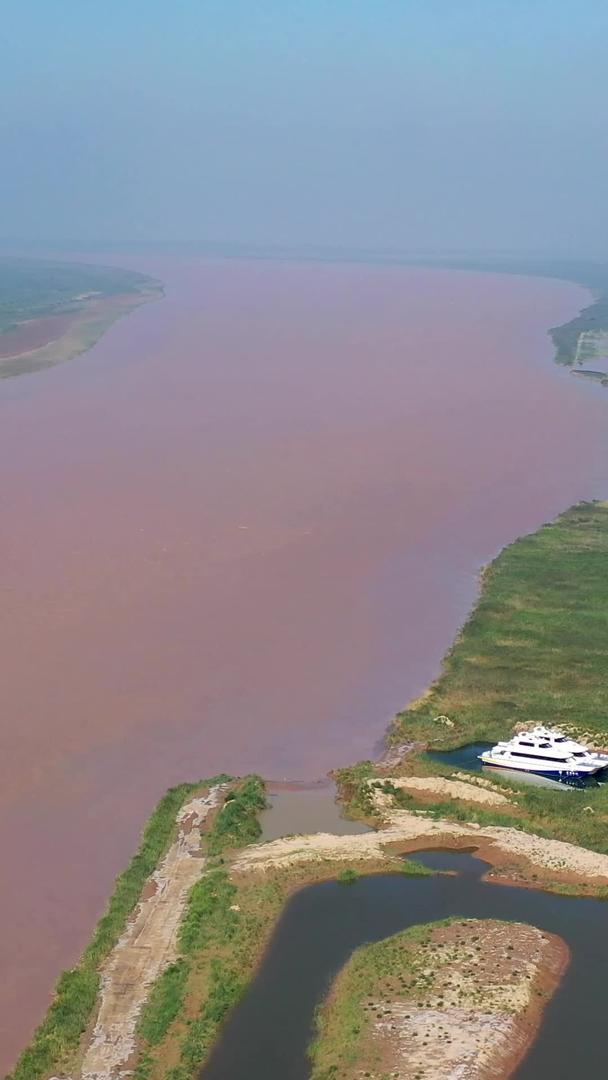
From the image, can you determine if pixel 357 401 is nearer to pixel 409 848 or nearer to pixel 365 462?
pixel 365 462

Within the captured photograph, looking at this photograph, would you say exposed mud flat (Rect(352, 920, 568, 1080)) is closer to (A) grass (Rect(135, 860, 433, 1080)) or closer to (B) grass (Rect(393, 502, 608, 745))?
(A) grass (Rect(135, 860, 433, 1080))

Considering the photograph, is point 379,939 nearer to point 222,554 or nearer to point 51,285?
point 222,554

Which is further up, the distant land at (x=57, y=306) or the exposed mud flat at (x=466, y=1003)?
the distant land at (x=57, y=306)

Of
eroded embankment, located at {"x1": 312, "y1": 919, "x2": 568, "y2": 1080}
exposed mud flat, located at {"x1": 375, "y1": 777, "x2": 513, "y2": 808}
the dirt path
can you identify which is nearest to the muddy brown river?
the dirt path

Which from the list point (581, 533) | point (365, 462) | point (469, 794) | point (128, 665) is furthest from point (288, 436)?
point (469, 794)

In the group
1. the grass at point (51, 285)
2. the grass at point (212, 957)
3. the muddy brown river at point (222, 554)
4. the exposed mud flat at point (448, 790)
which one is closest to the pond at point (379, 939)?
the grass at point (212, 957)

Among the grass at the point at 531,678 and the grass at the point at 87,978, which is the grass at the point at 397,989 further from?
the grass at the point at 531,678
